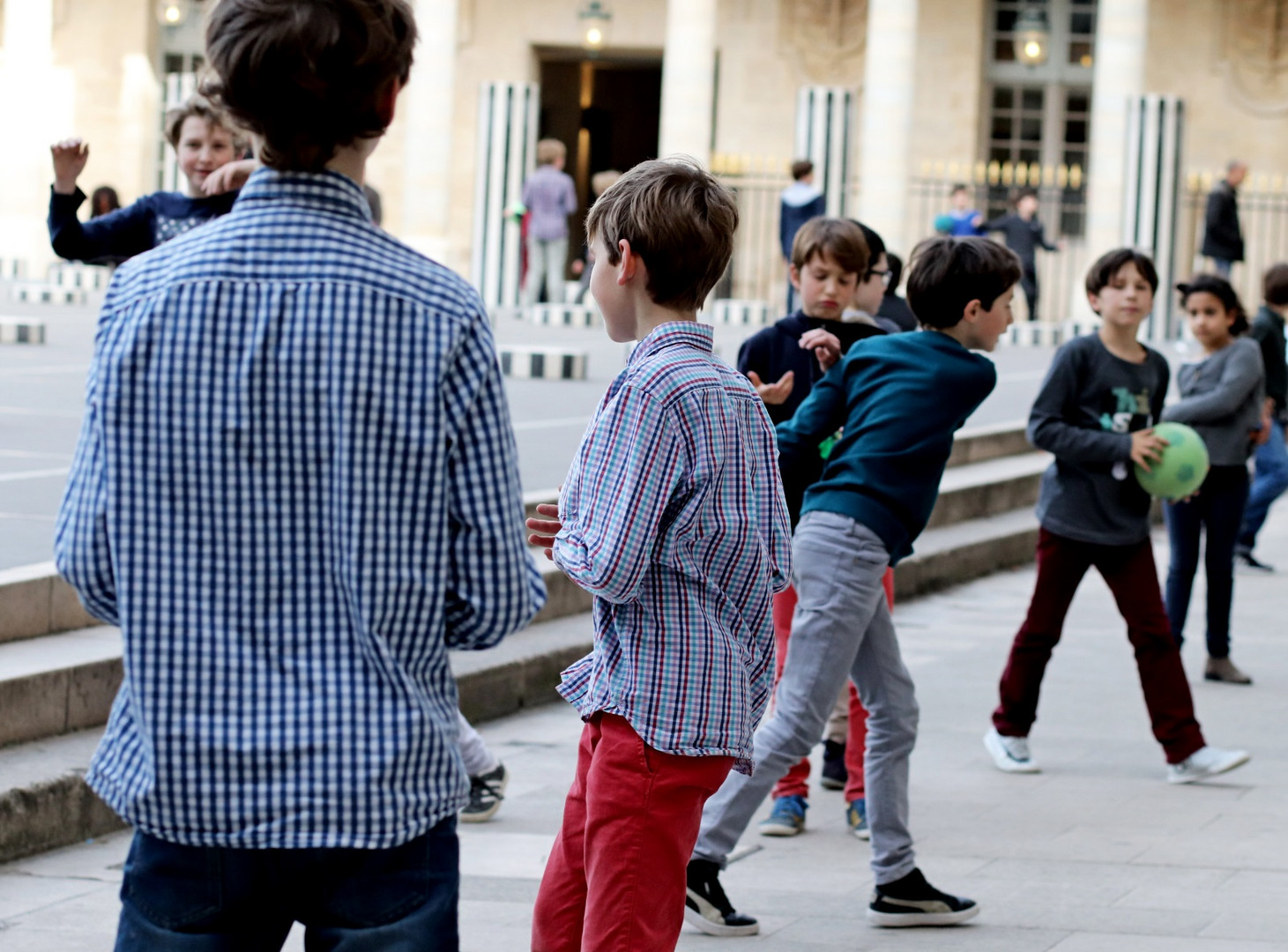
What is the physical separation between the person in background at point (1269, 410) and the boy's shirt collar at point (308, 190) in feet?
22.3

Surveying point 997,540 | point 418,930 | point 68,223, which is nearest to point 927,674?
point 997,540

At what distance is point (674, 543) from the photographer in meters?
3.01

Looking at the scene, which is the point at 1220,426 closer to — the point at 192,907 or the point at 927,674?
the point at 927,674

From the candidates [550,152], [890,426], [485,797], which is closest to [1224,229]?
[550,152]

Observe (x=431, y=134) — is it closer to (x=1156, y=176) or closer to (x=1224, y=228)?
(x=1156, y=176)

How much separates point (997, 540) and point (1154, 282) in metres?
4.94

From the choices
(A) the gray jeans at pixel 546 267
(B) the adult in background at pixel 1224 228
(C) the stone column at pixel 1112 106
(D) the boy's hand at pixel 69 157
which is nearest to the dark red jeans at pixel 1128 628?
(D) the boy's hand at pixel 69 157

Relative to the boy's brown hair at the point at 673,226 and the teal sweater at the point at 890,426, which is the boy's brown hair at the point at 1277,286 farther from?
the boy's brown hair at the point at 673,226

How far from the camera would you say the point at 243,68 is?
78.3 inches

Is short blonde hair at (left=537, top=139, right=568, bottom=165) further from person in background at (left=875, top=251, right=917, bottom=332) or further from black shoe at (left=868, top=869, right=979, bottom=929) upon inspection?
black shoe at (left=868, top=869, right=979, bottom=929)

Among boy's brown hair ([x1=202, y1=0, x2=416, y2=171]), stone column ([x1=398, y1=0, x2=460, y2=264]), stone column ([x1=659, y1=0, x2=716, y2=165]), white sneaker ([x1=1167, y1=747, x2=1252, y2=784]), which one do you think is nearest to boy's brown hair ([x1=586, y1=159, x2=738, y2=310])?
boy's brown hair ([x1=202, y1=0, x2=416, y2=171])

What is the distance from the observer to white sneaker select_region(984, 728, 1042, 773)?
6098 millimetres

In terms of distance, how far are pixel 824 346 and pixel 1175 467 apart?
5.98 feet

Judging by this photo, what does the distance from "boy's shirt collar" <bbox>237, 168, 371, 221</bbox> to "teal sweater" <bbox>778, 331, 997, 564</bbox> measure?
243 cm
